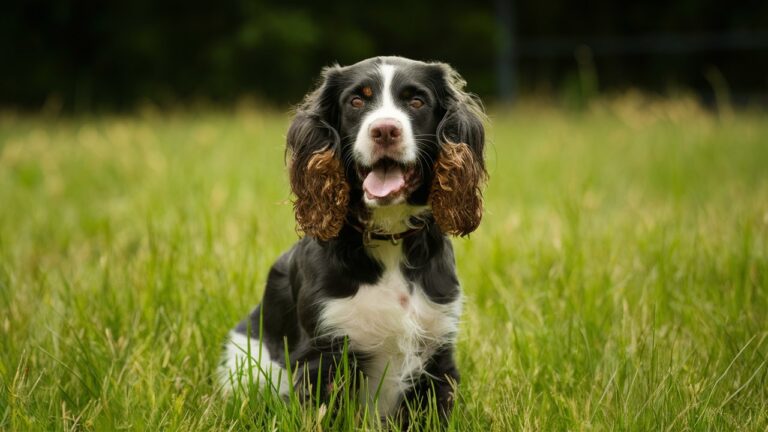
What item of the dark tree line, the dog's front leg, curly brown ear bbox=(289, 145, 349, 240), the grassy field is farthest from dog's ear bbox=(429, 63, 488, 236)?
the dark tree line

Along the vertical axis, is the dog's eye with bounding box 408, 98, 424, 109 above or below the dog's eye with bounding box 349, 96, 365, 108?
below

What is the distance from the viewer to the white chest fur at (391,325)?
2518mm

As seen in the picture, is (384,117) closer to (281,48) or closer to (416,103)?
(416,103)

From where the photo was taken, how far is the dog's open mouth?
2.46 meters

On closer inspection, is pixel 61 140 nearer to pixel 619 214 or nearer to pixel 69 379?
pixel 619 214

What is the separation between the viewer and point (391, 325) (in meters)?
2.54

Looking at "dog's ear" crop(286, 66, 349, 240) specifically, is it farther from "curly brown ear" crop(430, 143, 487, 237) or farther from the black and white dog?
"curly brown ear" crop(430, 143, 487, 237)

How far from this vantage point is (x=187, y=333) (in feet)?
9.79

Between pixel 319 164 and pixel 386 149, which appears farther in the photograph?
pixel 319 164

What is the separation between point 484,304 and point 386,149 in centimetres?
157

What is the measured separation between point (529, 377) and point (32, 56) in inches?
698

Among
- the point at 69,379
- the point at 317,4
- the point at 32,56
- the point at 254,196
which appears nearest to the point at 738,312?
the point at 69,379

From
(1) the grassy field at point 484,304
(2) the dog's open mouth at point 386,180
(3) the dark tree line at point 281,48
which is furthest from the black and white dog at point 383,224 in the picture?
(3) the dark tree line at point 281,48

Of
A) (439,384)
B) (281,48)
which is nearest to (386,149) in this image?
(439,384)
